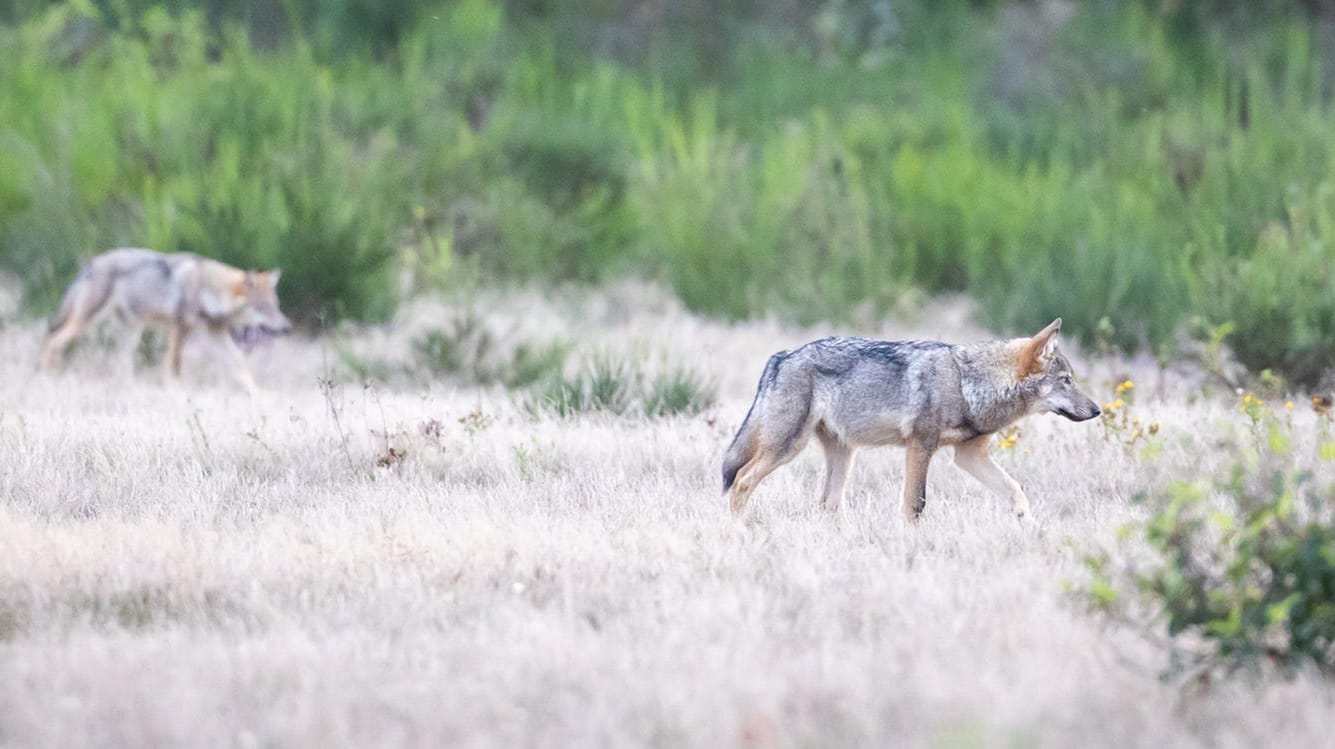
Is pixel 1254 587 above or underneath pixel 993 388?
above

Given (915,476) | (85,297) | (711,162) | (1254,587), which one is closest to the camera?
(1254,587)

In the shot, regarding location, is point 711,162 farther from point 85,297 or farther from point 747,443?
point 747,443

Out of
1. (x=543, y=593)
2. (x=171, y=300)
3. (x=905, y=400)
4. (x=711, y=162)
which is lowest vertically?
(x=711, y=162)

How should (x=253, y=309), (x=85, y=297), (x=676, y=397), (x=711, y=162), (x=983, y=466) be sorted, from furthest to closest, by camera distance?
(x=711, y=162) → (x=253, y=309) → (x=85, y=297) → (x=676, y=397) → (x=983, y=466)

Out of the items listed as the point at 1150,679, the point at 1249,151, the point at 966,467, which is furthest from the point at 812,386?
the point at 1249,151

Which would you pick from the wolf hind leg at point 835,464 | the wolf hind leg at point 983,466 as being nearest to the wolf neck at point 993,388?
the wolf hind leg at point 983,466

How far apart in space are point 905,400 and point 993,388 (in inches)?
16.1

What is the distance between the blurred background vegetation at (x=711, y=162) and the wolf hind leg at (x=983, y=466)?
3821 mm

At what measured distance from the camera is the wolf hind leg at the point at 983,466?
6566 mm

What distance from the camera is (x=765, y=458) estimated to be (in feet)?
20.9

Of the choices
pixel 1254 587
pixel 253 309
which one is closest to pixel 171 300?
pixel 253 309

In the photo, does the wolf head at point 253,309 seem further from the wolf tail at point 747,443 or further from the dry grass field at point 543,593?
the wolf tail at point 747,443

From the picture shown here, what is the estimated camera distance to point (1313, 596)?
4117mm

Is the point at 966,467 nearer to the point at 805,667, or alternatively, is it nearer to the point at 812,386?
the point at 812,386
